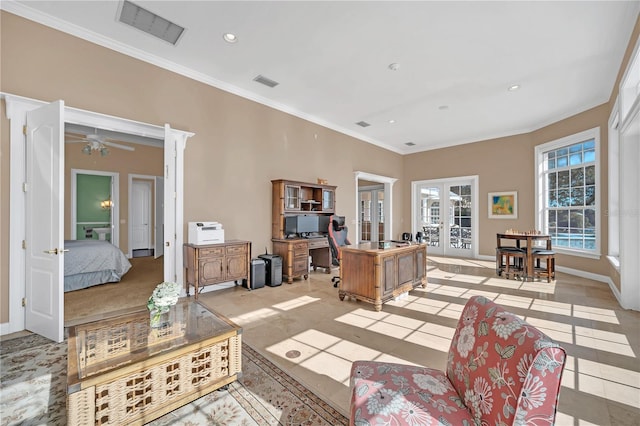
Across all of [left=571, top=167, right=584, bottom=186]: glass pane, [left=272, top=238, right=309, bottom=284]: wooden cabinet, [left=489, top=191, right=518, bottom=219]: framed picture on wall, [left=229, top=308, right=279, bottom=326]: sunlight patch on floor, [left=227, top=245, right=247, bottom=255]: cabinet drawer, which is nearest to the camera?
[left=229, top=308, right=279, bottom=326]: sunlight patch on floor

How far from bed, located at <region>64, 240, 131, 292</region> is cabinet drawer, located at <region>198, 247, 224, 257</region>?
210 centimetres

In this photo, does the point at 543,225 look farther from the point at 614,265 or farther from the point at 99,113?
the point at 99,113

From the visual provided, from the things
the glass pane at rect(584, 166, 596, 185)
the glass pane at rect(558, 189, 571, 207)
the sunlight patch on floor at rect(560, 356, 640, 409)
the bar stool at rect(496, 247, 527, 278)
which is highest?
the glass pane at rect(584, 166, 596, 185)

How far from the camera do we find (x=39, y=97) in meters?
3.10

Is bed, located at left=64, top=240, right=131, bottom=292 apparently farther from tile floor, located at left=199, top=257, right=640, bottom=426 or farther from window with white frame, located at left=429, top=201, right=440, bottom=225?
window with white frame, located at left=429, top=201, right=440, bottom=225

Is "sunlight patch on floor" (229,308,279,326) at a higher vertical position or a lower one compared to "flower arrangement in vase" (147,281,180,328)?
lower

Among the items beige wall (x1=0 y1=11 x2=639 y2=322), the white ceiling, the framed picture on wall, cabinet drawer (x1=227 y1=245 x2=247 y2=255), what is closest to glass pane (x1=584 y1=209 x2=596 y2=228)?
beige wall (x1=0 y1=11 x2=639 y2=322)

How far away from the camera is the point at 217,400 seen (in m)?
1.89

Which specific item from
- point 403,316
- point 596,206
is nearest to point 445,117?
point 596,206

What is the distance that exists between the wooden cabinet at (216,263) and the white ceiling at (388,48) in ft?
8.56

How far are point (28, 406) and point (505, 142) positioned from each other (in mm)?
9026

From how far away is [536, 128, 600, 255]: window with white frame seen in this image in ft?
17.4

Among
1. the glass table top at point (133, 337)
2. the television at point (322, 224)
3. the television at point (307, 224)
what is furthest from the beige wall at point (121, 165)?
the glass table top at point (133, 337)

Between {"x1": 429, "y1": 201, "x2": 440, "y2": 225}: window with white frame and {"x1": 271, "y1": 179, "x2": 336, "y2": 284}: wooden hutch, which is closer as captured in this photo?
{"x1": 271, "y1": 179, "x2": 336, "y2": 284}: wooden hutch
